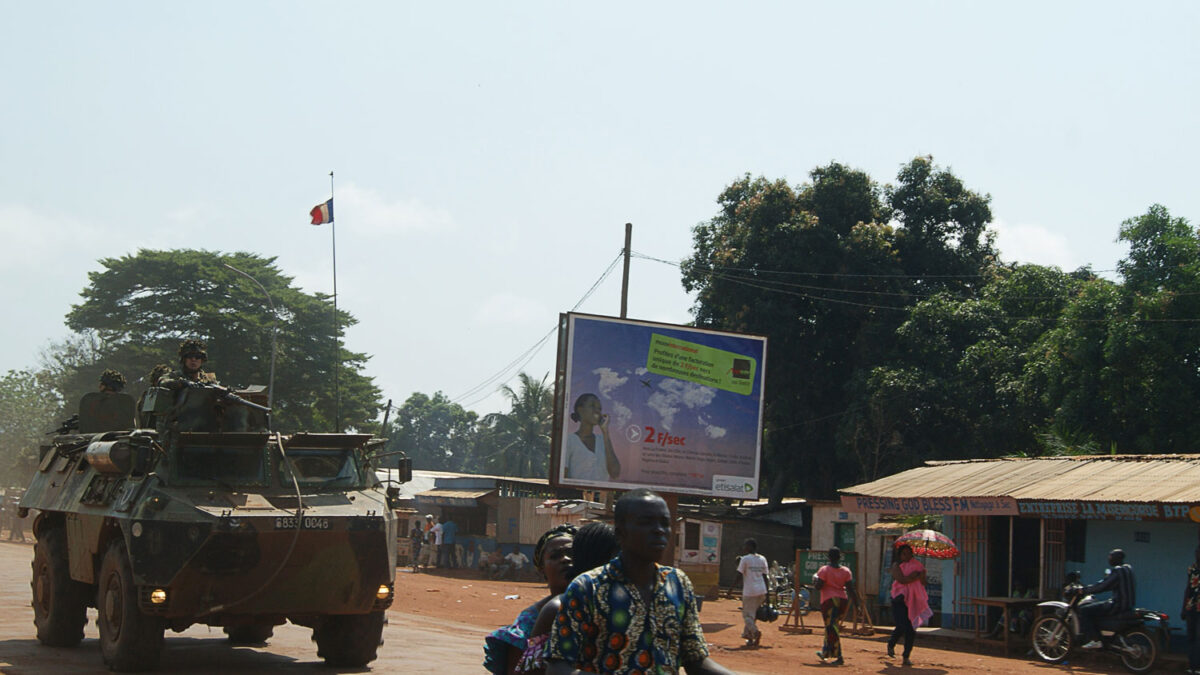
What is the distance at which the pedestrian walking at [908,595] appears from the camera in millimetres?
15664

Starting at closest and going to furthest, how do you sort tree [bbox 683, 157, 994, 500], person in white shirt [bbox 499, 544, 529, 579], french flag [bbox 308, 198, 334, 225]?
french flag [bbox 308, 198, 334, 225], person in white shirt [bbox 499, 544, 529, 579], tree [bbox 683, 157, 994, 500]

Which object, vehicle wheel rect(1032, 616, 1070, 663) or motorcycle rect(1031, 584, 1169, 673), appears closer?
motorcycle rect(1031, 584, 1169, 673)

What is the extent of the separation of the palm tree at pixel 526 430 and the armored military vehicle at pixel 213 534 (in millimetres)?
52887

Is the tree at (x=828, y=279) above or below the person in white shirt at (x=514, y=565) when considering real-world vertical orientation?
above

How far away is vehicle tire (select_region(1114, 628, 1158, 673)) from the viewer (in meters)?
15.1

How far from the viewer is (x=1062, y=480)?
18.2 meters

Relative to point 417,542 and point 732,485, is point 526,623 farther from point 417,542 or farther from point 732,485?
point 417,542

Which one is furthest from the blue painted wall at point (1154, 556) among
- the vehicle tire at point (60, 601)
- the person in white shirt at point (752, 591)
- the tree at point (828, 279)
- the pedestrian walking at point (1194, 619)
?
the tree at point (828, 279)

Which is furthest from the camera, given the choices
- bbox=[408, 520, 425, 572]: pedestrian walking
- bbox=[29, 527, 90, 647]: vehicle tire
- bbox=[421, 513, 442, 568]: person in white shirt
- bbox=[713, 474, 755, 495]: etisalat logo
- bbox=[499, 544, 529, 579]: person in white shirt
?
bbox=[408, 520, 425, 572]: pedestrian walking

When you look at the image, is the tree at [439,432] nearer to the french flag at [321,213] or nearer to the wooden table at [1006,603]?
the french flag at [321,213]

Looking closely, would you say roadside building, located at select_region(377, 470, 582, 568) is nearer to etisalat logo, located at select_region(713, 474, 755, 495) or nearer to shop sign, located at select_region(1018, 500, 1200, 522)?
etisalat logo, located at select_region(713, 474, 755, 495)

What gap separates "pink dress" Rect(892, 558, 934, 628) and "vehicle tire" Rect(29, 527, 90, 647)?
9.90 metres

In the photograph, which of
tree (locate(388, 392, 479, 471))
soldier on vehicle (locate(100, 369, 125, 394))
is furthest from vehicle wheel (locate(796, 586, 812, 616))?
tree (locate(388, 392, 479, 471))

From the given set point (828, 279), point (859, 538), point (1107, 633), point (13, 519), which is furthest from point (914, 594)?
point (13, 519)
